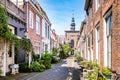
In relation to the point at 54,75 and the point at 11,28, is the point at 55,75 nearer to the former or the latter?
the point at 54,75

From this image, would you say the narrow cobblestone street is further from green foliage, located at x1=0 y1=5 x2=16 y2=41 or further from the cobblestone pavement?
green foliage, located at x1=0 y1=5 x2=16 y2=41

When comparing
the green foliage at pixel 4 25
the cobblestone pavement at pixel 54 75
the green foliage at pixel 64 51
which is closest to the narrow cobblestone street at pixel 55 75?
the cobblestone pavement at pixel 54 75

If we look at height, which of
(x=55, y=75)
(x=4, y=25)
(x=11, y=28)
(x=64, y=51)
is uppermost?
(x=11, y=28)

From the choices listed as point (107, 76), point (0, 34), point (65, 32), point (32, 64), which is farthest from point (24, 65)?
point (65, 32)

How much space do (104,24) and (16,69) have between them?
8.99 meters

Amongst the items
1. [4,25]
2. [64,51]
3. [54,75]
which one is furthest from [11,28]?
[64,51]

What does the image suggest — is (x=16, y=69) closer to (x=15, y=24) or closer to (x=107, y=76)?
(x=15, y=24)

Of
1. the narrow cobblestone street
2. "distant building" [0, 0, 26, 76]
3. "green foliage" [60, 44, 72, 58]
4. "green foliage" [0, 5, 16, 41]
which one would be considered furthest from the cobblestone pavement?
"green foliage" [60, 44, 72, 58]

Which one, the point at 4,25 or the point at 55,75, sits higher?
the point at 4,25

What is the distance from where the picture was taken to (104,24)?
1082 centimetres

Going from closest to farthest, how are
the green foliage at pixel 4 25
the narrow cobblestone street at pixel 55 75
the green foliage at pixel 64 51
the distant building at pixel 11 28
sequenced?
the green foliage at pixel 4 25 < the narrow cobblestone street at pixel 55 75 < the distant building at pixel 11 28 < the green foliage at pixel 64 51

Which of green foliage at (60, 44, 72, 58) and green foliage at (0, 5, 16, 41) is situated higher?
green foliage at (0, 5, 16, 41)

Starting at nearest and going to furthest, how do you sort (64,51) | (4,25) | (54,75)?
(4,25)
(54,75)
(64,51)

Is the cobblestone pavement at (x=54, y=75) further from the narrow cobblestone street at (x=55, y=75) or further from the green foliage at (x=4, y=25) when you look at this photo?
the green foliage at (x=4, y=25)
